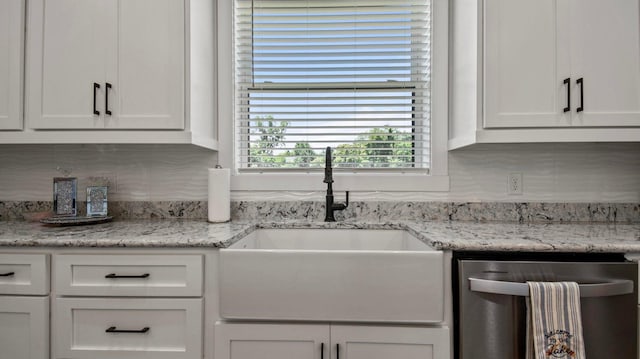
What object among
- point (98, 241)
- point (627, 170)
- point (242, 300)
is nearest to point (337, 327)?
point (242, 300)

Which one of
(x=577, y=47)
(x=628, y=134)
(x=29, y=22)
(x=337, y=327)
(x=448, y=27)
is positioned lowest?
(x=337, y=327)

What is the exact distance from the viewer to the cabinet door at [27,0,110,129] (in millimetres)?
1550

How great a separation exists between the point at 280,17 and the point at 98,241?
4.84 feet

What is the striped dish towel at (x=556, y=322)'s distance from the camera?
111 centimetres

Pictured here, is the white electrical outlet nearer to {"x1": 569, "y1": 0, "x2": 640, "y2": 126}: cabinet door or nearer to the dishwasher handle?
{"x1": 569, "y1": 0, "x2": 640, "y2": 126}: cabinet door

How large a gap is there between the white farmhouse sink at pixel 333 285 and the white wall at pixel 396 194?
708 mm

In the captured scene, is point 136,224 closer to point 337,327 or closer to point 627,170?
point 337,327

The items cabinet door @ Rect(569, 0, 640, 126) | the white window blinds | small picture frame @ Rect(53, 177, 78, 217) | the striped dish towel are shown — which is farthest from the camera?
the white window blinds

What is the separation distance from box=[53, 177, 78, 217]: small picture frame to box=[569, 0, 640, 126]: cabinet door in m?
2.39

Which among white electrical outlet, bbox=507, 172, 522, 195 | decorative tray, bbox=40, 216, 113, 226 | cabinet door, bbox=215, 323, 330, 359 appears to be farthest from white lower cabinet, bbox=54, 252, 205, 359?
white electrical outlet, bbox=507, 172, 522, 195

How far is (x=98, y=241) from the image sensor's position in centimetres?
125

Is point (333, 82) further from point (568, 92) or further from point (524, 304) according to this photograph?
point (524, 304)

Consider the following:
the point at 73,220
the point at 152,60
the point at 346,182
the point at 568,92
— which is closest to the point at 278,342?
the point at 346,182

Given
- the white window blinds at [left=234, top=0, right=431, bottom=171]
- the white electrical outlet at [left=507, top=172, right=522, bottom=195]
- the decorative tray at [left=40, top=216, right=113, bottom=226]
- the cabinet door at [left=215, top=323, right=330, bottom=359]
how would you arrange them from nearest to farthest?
the cabinet door at [left=215, top=323, right=330, bottom=359]
the decorative tray at [left=40, top=216, right=113, bottom=226]
the white electrical outlet at [left=507, top=172, right=522, bottom=195]
the white window blinds at [left=234, top=0, right=431, bottom=171]
